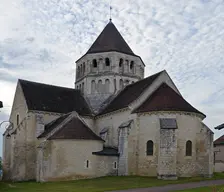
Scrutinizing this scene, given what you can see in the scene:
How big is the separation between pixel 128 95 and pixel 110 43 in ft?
29.8

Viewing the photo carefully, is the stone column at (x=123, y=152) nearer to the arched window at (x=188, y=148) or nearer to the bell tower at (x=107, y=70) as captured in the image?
the arched window at (x=188, y=148)

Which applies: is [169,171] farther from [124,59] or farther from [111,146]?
[124,59]

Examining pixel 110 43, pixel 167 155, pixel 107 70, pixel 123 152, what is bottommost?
pixel 167 155

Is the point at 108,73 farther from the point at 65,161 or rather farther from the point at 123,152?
the point at 65,161

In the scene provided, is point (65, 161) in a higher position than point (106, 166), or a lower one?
higher

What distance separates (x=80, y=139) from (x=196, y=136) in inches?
424

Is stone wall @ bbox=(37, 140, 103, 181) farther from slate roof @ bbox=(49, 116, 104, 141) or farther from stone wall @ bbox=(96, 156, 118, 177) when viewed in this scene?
stone wall @ bbox=(96, 156, 118, 177)

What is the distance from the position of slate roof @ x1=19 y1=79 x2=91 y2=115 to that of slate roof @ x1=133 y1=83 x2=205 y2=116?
30.2 ft

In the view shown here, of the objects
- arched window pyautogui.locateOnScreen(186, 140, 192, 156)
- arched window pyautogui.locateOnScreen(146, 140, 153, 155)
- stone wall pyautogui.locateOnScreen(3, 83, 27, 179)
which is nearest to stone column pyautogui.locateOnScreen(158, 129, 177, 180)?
arched window pyautogui.locateOnScreen(146, 140, 153, 155)

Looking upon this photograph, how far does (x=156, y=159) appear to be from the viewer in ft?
105

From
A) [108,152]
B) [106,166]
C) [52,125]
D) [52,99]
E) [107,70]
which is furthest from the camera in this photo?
[107,70]

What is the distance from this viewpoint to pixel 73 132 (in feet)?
107

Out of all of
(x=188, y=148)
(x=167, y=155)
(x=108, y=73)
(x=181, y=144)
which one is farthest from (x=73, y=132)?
(x=108, y=73)

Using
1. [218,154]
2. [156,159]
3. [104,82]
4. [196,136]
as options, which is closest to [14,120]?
[104,82]
